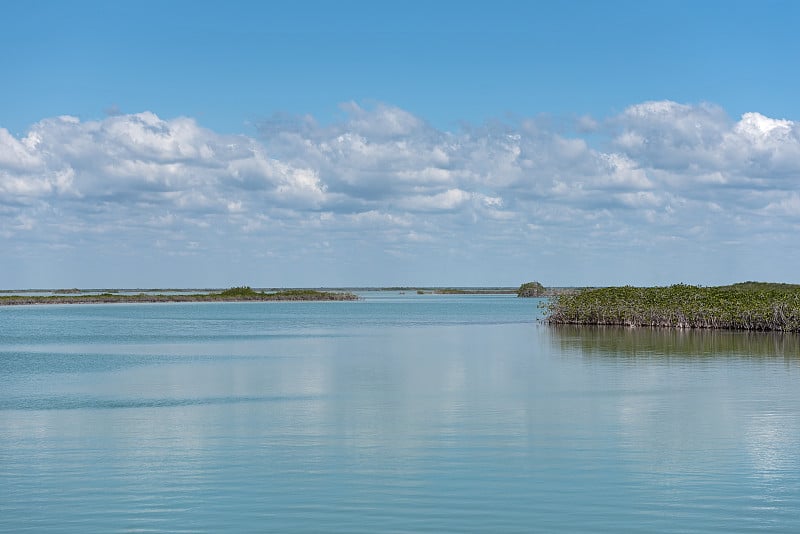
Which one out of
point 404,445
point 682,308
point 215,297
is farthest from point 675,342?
point 215,297

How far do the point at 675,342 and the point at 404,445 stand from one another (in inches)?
1439

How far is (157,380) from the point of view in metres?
36.4

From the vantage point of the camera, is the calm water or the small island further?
the small island

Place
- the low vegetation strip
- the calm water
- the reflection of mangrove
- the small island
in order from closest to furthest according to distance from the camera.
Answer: the calm water
the reflection of mangrove
the low vegetation strip
the small island

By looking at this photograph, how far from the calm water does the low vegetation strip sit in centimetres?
1757

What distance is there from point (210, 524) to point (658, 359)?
31868mm

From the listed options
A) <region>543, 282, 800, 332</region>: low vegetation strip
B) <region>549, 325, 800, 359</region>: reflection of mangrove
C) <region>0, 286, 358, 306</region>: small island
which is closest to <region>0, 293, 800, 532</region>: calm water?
<region>549, 325, 800, 359</region>: reflection of mangrove

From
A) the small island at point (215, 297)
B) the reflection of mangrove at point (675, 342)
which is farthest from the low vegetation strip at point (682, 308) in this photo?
the small island at point (215, 297)

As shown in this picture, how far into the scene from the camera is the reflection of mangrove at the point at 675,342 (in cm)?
4675

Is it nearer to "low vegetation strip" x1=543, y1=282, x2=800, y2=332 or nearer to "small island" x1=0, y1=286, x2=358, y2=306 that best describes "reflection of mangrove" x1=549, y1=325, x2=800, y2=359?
"low vegetation strip" x1=543, y1=282, x2=800, y2=332

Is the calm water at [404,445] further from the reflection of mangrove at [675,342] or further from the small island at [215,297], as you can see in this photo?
the small island at [215,297]

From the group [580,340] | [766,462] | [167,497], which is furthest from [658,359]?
[167,497]

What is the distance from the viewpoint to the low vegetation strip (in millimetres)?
61812

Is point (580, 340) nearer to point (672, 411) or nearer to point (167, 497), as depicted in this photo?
point (672, 411)
